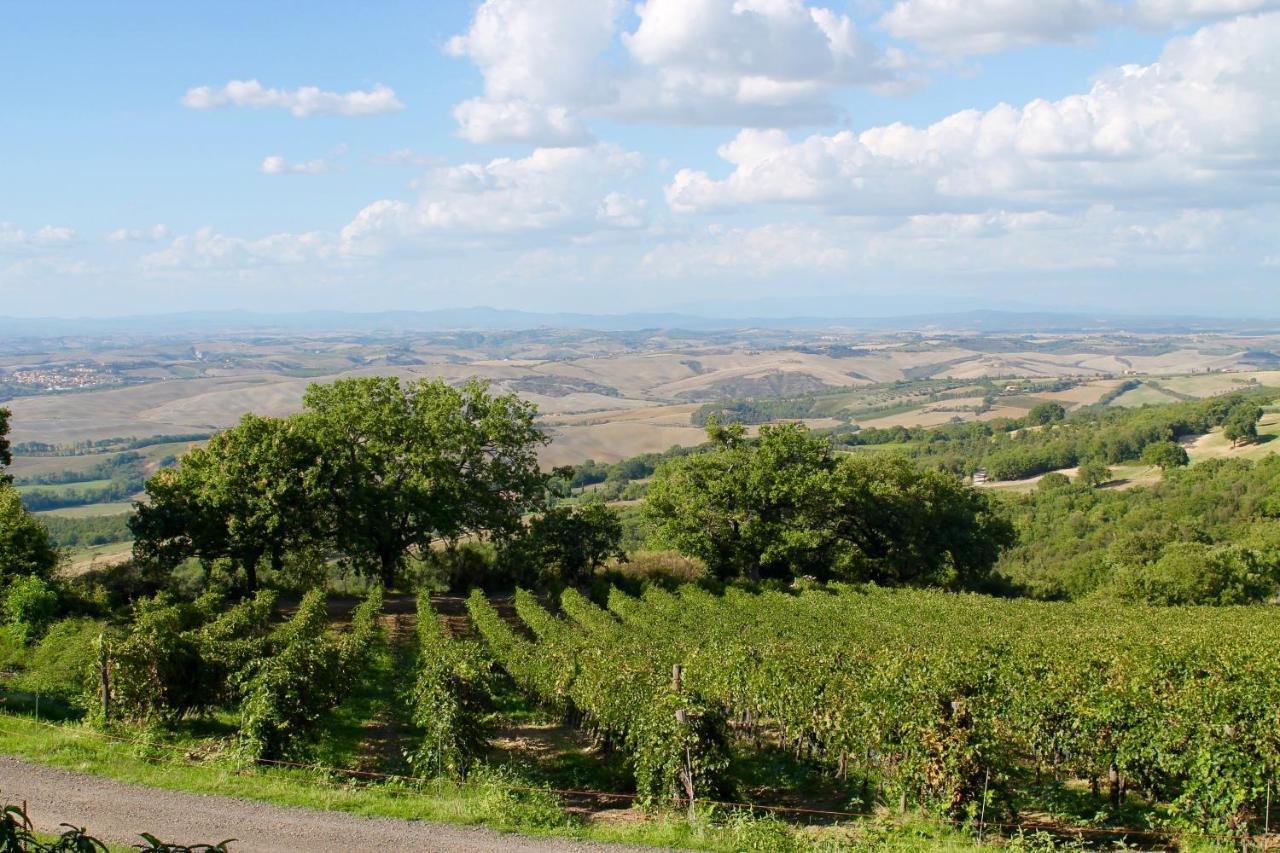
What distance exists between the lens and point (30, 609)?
25156 mm

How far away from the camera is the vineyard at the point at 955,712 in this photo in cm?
1367

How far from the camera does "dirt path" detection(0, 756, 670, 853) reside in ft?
41.7

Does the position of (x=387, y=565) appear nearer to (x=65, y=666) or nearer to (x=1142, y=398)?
(x=65, y=666)

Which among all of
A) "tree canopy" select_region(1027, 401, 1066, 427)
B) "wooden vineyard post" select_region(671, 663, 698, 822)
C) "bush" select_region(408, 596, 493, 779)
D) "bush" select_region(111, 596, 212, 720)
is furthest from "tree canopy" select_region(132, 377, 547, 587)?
"tree canopy" select_region(1027, 401, 1066, 427)

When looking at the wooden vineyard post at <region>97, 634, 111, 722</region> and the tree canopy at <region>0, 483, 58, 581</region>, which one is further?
the tree canopy at <region>0, 483, 58, 581</region>

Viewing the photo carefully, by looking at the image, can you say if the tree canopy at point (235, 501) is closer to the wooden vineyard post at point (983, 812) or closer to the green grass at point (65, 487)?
the wooden vineyard post at point (983, 812)

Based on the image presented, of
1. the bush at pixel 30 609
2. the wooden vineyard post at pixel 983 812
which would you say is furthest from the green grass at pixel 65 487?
the wooden vineyard post at pixel 983 812

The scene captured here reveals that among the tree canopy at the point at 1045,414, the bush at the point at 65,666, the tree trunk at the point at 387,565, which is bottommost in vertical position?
the tree canopy at the point at 1045,414

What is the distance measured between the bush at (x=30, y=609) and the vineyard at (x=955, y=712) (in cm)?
1324

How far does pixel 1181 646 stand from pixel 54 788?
2224cm

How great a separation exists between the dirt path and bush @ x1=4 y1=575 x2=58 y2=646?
12.0 m

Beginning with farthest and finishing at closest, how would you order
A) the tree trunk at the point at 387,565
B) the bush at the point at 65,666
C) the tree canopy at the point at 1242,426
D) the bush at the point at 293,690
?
the tree canopy at the point at 1242,426 → the tree trunk at the point at 387,565 → the bush at the point at 65,666 → the bush at the point at 293,690

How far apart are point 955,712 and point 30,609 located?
2488cm

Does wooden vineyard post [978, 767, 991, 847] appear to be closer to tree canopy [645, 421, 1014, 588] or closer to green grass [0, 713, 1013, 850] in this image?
green grass [0, 713, 1013, 850]
